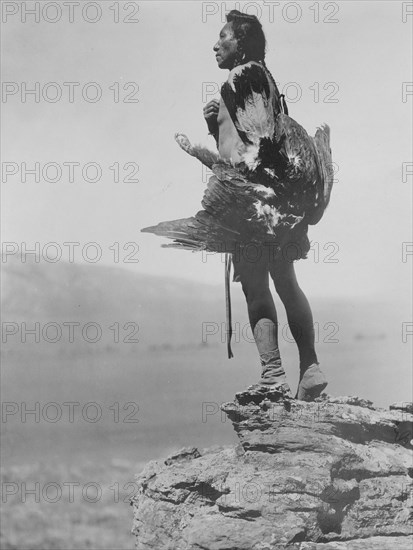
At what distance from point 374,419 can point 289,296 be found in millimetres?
1044

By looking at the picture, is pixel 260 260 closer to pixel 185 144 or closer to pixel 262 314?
pixel 262 314

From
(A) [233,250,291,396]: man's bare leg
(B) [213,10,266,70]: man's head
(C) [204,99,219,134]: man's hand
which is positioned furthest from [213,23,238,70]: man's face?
(A) [233,250,291,396]: man's bare leg

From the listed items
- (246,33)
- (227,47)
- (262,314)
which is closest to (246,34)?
(246,33)

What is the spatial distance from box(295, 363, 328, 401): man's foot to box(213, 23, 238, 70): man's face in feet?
7.50

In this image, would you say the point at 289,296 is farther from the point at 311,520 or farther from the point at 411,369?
Answer: the point at 411,369

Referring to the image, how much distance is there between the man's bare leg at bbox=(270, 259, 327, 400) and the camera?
6.55 meters

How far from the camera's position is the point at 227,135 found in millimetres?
6660

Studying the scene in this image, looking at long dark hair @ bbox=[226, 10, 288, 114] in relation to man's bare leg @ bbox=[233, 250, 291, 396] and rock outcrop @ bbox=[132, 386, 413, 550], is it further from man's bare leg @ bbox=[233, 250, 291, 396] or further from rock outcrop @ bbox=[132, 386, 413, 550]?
rock outcrop @ bbox=[132, 386, 413, 550]

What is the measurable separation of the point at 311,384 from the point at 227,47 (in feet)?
8.23

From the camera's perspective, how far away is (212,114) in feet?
22.5

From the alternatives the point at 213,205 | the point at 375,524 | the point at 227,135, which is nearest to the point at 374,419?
the point at 375,524

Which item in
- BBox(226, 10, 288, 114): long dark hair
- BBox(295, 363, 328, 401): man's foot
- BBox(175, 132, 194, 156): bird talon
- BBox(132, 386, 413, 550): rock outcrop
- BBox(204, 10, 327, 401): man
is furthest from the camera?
BBox(175, 132, 194, 156): bird talon

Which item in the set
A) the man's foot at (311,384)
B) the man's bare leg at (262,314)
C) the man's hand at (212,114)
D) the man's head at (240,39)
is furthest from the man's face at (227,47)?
the man's foot at (311,384)

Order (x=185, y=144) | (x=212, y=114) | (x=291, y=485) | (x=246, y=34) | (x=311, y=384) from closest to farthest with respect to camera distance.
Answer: (x=291, y=485) < (x=311, y=384) < (x=246, y=34) < (x=212, y=114) < (x=185, y=144)
